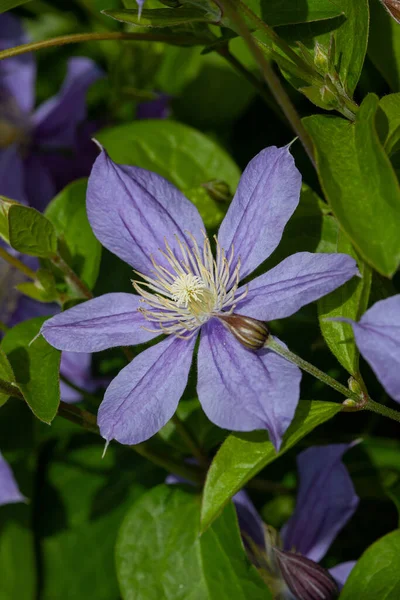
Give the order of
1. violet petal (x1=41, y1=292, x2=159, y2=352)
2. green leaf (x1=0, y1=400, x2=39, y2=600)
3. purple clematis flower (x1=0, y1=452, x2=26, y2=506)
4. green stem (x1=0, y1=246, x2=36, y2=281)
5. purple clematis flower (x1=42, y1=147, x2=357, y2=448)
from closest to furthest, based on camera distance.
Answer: purple clematis flower (x1=42, y1=147, x2=357, y2=448) → violet petal (x1=41, y1=292, x2=159, y2=352) → green stem (x1=0, y1=246, x2=36, y2=281) → purple clematis flower (x1=0, y1=452, x2=26, y2=506) → green leaf (x1=0, y1=400, x2=39, y2=600)

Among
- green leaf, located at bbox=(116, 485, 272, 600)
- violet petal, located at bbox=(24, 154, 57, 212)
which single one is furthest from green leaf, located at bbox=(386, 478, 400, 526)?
violet petal, located at bbox=(24, 154, 57, 212)

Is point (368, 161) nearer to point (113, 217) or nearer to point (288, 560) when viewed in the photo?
point (113, 217)

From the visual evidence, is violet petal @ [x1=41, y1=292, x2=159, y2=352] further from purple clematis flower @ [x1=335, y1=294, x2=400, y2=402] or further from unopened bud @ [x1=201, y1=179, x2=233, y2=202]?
purple clematis flower @ [x1=335, y1=294, x2=400, y2=402]

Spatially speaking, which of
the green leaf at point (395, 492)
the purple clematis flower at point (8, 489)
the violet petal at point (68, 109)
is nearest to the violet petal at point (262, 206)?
the green leaf at point (395, 492)

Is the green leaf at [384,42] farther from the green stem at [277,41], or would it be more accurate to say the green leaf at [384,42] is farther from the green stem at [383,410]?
the green stem at [383,410]

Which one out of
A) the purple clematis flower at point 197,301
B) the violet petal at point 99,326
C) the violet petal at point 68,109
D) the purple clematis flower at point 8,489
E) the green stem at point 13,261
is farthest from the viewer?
the violet petal at point 68,109

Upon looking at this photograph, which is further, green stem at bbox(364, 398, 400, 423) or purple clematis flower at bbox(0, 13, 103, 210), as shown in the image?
purple clematis flower at bbox(0, 13, 103, 210)
